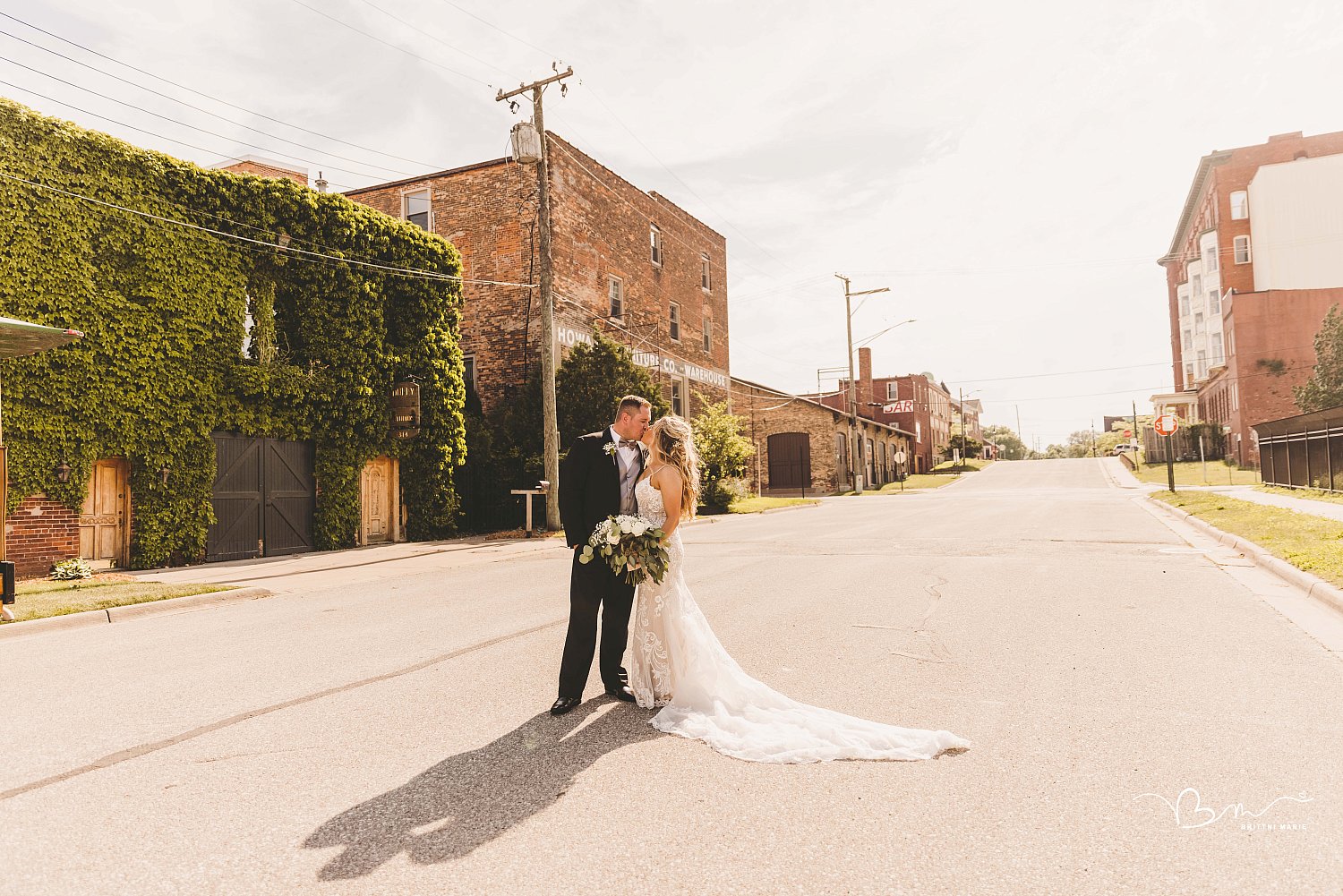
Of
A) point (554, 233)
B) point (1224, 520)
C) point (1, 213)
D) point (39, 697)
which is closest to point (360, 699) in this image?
point (39, 697)

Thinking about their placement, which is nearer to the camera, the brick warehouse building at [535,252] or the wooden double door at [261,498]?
the wooden double door at [261,498]

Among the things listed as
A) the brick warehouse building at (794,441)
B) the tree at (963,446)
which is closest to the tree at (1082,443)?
the tree at (963,446)

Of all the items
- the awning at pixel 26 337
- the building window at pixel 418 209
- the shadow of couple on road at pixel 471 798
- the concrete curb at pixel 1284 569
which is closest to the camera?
the shadow of couple on road at pixel 471 798

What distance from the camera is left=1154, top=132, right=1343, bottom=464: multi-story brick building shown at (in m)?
46.4

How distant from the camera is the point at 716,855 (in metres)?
2.94

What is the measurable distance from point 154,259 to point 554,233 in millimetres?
13170

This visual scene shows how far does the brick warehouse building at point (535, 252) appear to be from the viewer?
25.2 meters

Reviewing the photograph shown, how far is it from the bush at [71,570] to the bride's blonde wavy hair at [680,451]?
11955mm

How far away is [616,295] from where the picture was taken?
3011 centimetres

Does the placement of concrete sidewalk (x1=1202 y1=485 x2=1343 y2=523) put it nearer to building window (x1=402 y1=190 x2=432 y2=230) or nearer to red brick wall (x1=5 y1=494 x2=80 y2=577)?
red brick wall (x1=5 y1=494 x2=80 y2=577)

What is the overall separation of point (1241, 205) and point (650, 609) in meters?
66.8

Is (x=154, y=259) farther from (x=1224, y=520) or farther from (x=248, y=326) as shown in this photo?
(x=1224, y=520)

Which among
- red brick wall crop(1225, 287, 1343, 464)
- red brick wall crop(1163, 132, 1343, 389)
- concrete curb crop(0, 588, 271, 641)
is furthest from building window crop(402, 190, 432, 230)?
red brick wall crop(1163, 132, 1343, 389)

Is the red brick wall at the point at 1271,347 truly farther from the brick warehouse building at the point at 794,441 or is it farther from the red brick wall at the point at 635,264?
the red brick wall at the point at 635,264
